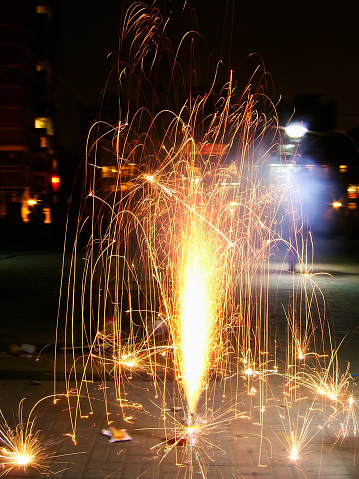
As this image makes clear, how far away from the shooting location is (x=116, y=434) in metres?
4.32

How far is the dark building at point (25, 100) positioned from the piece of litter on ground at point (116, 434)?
41.6 metres

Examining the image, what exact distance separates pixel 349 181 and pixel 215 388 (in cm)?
3789

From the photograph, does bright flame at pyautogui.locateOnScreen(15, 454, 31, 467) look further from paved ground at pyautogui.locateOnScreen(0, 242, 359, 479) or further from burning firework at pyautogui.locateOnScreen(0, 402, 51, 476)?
paved ground at pyautogui.locateOnScreen(0, 242, 359, 479)

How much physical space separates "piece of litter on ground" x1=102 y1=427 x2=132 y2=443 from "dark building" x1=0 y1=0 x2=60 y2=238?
41618mm

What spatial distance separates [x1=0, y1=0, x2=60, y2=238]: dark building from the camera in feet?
165

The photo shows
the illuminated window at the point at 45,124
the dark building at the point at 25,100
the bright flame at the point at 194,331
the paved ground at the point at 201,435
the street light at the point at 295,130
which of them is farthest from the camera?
the illuminated window at the point at 45,124

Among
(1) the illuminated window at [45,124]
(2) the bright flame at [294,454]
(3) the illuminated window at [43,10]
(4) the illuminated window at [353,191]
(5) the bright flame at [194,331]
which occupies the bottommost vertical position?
(2) the bright flame at [294,454]

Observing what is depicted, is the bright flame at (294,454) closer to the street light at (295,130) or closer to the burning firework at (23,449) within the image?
the burning firework at (23,449)

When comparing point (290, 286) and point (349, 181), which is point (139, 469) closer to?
point (290, 286)

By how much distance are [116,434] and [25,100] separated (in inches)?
2078

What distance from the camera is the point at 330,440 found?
169 inches

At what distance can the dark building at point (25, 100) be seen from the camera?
50.4 meters

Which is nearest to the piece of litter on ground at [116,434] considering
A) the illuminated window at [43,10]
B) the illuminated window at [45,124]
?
the illuminated window at [45,124]

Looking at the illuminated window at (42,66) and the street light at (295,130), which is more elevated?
the illuminated window at (42,66)
